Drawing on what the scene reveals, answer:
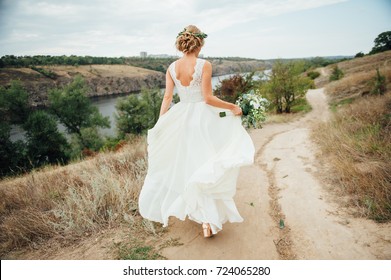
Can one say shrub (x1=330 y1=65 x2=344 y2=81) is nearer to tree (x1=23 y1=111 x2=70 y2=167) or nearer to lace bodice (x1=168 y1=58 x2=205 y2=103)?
lace bodice (x1=168 y1=58 x2=205 y2=103)

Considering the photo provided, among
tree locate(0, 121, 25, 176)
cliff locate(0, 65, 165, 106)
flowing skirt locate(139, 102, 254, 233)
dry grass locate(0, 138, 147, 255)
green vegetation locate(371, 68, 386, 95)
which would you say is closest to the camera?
flowing skirt locate(139, 102, 254, 233)

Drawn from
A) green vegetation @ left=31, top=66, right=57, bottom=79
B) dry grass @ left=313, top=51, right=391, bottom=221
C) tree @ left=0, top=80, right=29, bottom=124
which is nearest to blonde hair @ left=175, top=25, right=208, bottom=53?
dry grass @ left=313, top=51, right=391, bottom=221

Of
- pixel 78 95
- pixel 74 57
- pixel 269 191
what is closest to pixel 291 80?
pixel 269 191

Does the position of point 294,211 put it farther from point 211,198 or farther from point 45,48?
point 45,48

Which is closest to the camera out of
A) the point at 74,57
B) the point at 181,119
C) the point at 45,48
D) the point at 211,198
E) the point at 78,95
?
the point at 211,198

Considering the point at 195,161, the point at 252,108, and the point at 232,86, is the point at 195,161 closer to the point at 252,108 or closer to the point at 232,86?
the point at 252,108

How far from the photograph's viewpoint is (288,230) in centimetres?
306

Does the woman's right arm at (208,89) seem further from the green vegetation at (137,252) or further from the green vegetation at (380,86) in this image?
the green vegetation at (380,86)

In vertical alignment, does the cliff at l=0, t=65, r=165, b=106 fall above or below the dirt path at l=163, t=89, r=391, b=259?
above

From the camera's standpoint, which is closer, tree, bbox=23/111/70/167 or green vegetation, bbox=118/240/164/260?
green vegetation, bbox=118/240/164/260

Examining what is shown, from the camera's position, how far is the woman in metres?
2.77

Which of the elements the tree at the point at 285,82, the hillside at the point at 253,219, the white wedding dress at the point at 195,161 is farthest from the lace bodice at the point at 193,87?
the tree at the point at 285,82
